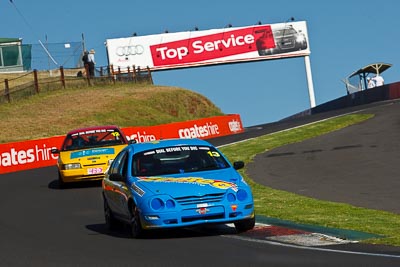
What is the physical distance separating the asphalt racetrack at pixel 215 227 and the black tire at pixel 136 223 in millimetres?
136

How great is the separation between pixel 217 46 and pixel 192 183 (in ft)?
237

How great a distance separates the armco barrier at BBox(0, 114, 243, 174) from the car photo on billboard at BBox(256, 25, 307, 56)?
3871 centimetres

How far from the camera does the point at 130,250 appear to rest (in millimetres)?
12727

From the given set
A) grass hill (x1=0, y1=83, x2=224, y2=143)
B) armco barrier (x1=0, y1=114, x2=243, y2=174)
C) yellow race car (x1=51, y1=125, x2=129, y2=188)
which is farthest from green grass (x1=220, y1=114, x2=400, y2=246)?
grass hill (x1=0, y1=83, x2=224, y2=143)

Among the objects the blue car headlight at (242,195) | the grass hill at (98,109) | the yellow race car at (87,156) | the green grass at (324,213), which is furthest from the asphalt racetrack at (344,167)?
the grass hill at (98,109)

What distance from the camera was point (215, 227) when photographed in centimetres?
1496

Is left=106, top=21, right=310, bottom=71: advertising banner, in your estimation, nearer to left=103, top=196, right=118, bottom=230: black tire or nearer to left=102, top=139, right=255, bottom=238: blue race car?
left=103, top=196, right=118, bottom=230: black tire

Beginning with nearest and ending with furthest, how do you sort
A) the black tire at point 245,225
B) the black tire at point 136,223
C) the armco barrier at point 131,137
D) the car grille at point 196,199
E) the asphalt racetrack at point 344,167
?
1. the car grille at point 196,199
2. the black tire at point 136,223
3. the black tire at point 245,225
4. the asphalt racetrack at point 344,167
5. the armco barrier at point 131,137

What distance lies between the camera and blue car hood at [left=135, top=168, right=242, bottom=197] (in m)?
13.5

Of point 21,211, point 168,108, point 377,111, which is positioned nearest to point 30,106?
point 168,108

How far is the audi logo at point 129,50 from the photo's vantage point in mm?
84062

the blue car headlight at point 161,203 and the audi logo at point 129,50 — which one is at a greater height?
the audi logo at point 129,50

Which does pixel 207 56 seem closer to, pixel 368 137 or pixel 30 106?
pixel 30 106

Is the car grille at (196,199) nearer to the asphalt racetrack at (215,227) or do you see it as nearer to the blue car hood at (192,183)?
the blue car hood at (192,183)
